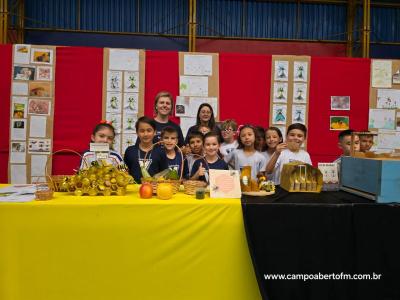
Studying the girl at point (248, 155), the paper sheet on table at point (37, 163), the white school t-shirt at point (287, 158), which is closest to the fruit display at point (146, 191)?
the girl at point (248, 155)

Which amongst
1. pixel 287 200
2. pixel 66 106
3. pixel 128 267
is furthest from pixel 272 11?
pixel 128 267

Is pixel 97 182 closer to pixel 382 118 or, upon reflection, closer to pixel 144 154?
pixel 144 154

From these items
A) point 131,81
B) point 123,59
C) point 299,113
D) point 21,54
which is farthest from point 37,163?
point 299,113

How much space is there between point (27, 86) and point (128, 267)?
3793mm

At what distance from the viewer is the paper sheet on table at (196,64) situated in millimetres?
4496

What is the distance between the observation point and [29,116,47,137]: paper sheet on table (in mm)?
4363

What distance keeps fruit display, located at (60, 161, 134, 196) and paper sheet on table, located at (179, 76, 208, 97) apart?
296 cm

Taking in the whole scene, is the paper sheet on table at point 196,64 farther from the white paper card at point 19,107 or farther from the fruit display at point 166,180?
the fruit display at point 166,180

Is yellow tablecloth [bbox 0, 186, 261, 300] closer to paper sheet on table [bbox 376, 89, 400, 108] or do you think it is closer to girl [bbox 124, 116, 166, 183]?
girl [bbox 124, 116, 166, 183]

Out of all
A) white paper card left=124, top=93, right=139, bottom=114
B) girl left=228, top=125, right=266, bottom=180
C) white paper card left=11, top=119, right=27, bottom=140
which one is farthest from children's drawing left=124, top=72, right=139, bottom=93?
girl left=228, top=125, right=266, bottom=180

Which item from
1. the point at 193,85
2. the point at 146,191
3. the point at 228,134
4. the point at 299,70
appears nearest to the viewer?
the point at 146,191

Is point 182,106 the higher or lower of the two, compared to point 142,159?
higher

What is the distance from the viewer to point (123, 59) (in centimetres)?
440

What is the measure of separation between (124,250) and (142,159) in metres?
0.99
